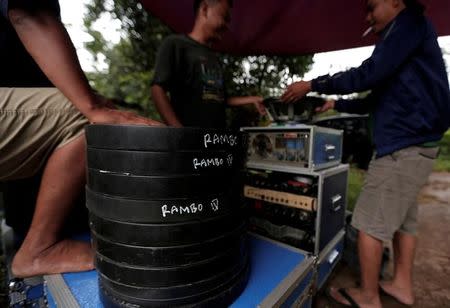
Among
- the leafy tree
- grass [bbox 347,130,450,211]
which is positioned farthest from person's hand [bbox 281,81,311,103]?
the leafy tree

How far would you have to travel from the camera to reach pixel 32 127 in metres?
0.78

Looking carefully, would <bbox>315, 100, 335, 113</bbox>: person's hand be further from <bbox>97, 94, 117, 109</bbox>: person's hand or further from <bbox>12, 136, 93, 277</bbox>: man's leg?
<bbox>12, 136, 93, 277</bbox>: man's leg

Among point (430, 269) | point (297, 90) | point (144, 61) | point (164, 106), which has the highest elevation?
point (144, 61)

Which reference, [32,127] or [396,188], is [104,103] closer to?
[32,127]

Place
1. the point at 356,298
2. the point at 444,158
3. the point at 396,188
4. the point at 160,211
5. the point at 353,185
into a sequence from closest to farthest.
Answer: the point at 160,211 → the point at 396,188 → the point at 356,298 → the point at 353,185 → the point at 444,158

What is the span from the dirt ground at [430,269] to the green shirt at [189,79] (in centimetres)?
135

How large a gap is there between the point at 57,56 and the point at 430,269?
8.12ft

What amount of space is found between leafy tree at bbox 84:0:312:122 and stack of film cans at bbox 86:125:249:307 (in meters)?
2.62

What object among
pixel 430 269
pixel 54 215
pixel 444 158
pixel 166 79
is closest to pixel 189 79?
pixel 166 79

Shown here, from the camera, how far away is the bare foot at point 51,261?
0.84 meters

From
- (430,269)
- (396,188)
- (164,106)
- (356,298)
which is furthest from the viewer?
(430,269)

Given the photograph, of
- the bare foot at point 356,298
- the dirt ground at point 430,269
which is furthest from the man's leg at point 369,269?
the dirt ground at point 430,269

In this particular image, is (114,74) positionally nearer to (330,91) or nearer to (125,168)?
(330,91)

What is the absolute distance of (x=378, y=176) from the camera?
1.36m
